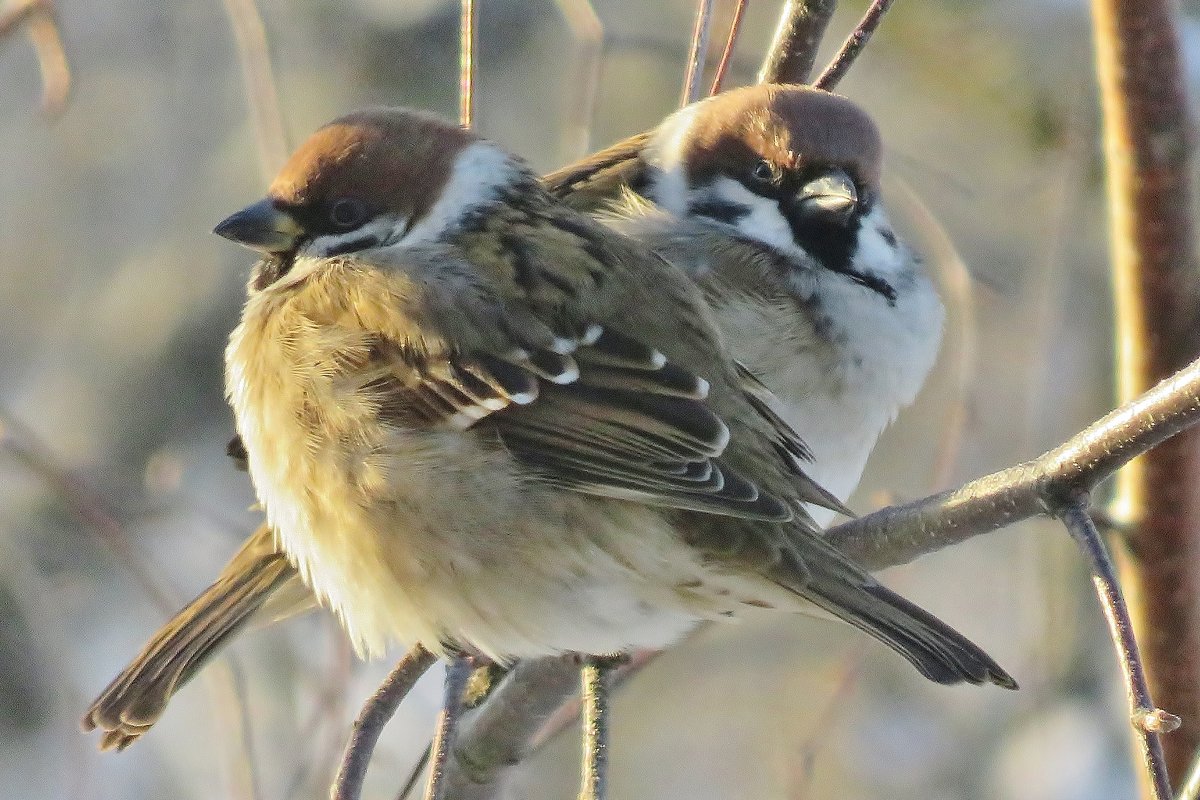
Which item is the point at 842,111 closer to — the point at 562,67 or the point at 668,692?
the point at 562,67

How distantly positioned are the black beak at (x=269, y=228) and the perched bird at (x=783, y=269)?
20.1 inches

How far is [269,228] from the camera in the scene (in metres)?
2.58

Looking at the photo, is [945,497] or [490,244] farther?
[490,244]

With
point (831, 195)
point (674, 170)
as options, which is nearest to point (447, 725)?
point (831, 195)

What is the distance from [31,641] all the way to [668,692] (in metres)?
2.37

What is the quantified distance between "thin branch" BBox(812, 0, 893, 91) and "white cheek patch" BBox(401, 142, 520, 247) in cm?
58

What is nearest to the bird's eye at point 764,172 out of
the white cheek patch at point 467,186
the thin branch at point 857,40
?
the thin branch at point 857,40

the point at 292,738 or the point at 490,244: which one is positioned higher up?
the point at 490,244

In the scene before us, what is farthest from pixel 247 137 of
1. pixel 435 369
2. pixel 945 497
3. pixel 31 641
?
pixel 945 497

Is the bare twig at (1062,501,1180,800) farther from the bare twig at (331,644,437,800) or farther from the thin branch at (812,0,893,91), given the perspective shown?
the thin branch at (812,0,893,91)

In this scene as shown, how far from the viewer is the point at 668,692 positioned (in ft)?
19.6

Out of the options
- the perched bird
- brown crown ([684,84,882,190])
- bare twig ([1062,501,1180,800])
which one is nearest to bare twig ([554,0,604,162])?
the perched bird

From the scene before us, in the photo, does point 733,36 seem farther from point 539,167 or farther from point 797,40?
point 539,167

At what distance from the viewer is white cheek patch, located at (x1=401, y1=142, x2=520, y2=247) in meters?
2.59
